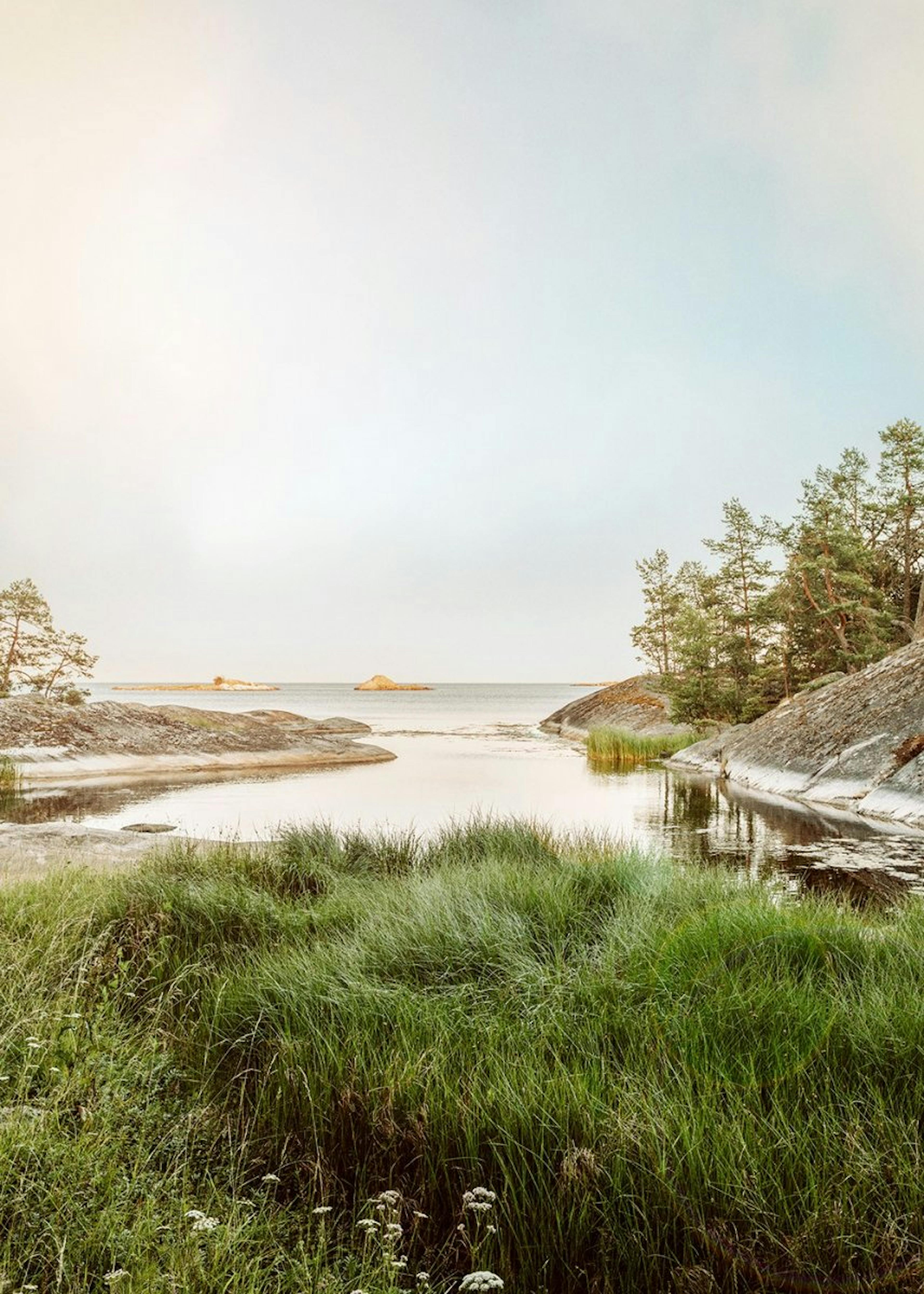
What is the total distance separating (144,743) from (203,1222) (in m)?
25.1

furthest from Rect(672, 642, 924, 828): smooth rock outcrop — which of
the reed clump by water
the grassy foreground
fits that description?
the grassy foreground

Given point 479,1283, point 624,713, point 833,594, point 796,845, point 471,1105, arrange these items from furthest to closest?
1. point 624,713
2. point 833,594
3. point 796,845
4. point 471,1105
5. point 479,1283

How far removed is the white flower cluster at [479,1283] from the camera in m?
1.74

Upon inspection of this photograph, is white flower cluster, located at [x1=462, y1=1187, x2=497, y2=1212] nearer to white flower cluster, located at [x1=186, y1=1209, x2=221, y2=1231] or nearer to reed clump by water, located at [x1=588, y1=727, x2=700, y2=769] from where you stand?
white flower cluster, located at [x1=186, y1=1209, x2=221, y2=1231]

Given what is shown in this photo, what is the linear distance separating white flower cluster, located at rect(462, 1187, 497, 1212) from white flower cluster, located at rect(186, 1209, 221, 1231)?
725mm

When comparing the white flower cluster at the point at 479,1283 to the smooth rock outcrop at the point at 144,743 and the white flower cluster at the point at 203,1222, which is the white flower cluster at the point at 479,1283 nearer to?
the white flower cluster at the point at 203,1222

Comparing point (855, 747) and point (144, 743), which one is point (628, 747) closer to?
point (855, 747)

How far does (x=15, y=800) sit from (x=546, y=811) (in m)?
12.0

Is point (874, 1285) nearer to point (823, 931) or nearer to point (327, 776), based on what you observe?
point (823, 931)

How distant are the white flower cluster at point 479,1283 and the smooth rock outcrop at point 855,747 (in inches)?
498

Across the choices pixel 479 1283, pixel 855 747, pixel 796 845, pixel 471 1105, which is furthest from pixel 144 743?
pixel 479 1283

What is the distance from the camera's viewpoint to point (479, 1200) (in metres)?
2.47

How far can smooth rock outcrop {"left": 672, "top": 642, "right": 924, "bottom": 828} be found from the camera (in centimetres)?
1336

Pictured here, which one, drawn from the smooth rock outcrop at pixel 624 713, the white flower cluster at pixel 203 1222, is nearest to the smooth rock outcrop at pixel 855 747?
the white flower cluster at pixel 203 1222
